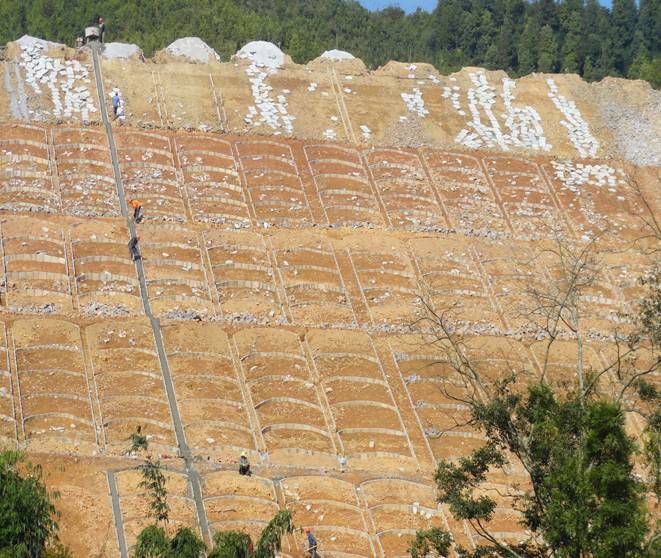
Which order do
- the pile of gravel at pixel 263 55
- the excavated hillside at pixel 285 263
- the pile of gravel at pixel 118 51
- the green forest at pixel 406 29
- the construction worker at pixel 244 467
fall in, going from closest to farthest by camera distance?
the construction worker at pixel 244 467 → the excavated hillside at pixel 285 263 → the pile of gravel at pixel 118 51 → the pile of gravel at pixel 263 55 → the green forest at pixel 406 29

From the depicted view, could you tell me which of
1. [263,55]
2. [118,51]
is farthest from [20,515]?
[263,55]

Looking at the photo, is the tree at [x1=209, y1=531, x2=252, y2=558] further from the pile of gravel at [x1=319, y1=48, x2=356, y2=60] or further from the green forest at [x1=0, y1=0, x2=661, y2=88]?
the green forest at [x1=0, y1=0, x2=661, y2=88]

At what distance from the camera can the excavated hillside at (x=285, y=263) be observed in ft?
144

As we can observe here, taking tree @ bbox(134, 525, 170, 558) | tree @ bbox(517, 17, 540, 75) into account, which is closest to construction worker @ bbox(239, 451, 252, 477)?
tree @ bbox(134, 525, 170, 558)

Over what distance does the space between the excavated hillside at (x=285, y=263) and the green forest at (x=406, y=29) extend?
28.1 meters

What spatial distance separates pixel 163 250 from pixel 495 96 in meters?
23.1

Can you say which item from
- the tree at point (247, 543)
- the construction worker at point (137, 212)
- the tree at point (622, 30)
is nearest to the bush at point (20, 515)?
the tree at point (247, 543)

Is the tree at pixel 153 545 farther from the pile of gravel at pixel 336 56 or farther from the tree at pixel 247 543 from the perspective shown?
the pile of gravel at pixel 336 56

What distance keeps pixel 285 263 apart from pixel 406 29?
232ft

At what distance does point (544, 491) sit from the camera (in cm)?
3131

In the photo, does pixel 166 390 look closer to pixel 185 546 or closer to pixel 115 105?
pixel 185 546

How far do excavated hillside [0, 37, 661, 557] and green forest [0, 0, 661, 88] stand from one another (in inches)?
1106

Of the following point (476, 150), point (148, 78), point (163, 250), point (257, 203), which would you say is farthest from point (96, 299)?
point (476, 150)

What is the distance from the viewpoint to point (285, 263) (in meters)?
55.5
